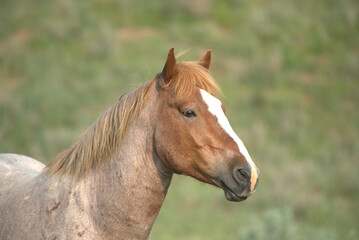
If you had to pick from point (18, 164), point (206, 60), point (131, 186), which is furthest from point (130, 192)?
point (18, 164)

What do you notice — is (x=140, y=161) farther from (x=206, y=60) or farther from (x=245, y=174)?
(x=206, y=60)

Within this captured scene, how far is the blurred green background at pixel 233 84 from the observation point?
27.8ft

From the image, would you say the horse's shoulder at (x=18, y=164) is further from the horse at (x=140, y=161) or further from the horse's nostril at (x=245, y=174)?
the horse's nostril at (x=245, y=174)

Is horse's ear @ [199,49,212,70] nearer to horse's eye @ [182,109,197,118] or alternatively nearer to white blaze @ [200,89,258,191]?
white blaze @ [200,89,258,191]

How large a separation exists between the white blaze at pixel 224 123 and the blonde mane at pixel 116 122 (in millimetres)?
77

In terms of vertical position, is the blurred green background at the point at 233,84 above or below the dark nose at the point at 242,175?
above

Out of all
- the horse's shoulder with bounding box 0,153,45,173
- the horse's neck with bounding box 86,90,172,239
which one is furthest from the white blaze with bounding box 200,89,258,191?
the horse's shoulder with bounding box 0,153,45,173

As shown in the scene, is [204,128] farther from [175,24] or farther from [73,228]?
[175,24]

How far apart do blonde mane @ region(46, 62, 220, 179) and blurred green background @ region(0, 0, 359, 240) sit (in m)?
4.30

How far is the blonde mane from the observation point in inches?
112

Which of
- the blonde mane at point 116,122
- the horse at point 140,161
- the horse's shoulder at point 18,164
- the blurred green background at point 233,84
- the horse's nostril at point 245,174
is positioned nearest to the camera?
the horse's nostril at point 245,174

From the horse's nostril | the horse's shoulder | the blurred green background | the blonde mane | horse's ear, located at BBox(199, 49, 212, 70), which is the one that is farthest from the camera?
the blurred green background

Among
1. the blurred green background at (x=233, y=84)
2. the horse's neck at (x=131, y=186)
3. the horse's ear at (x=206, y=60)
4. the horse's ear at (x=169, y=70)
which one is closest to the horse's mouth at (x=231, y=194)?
the horse's neck at (x=131, y=186)

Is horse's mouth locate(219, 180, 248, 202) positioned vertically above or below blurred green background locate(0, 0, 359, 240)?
below
